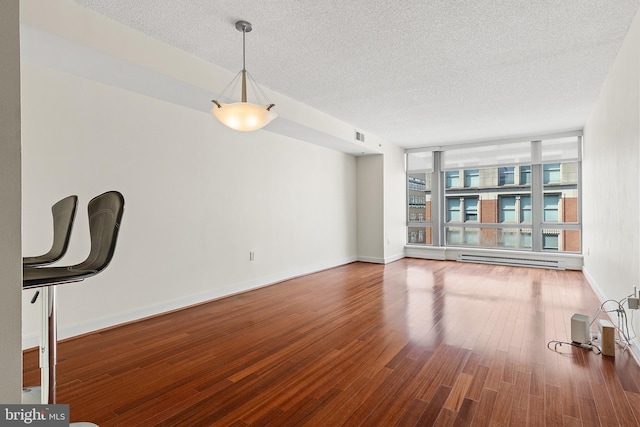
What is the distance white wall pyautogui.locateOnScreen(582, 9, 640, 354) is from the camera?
2750mm

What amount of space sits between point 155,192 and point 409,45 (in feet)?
9.89

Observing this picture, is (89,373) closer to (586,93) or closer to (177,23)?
(177,23)

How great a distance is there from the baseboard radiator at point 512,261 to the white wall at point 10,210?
25.3 feet

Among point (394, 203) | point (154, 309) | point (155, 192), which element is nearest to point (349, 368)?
point (154, 309)

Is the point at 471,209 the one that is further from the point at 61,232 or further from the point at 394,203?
the point at 61,232

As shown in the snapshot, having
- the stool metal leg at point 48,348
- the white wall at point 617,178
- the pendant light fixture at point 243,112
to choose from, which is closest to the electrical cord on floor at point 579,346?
the white wall at point 617,178

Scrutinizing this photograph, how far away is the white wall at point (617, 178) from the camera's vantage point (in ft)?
9.02

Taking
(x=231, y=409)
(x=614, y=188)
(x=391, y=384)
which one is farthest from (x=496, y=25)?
(x=231, y=409)

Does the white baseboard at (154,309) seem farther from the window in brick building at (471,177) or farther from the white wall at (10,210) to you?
the window in brick building at (471,177)

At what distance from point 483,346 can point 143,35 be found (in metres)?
3.91

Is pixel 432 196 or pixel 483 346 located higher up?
pixel 432 196

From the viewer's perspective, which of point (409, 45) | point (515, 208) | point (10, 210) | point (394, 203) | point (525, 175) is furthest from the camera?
point (394, 203)

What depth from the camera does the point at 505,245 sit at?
7496 millimetres

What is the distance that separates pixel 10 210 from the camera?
1.00 meters
